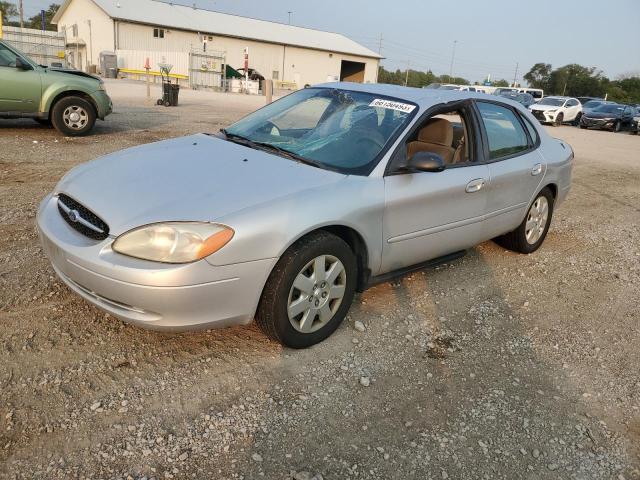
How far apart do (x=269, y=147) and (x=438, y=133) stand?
1.47 meters

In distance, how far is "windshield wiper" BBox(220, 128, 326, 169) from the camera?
3451 mm

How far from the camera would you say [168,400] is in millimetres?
2686

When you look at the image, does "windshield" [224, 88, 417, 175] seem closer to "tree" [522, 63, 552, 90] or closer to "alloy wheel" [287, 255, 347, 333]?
"alloy wheel" [287, 255, 347, 333]

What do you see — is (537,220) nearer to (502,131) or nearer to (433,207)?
(502,131)

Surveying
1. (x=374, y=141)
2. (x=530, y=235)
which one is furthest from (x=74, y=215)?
(x=530, y=235)

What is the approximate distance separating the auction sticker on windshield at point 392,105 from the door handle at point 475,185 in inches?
29.7

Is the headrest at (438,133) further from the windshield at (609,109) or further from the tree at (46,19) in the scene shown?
the tree at (46,19)

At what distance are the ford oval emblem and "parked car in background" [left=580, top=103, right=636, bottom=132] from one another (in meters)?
29.6

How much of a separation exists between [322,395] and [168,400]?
81cm

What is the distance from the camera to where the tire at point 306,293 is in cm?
294

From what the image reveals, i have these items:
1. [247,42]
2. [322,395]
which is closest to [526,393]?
[322,395]

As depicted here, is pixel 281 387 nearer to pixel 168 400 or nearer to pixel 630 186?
pixel 168 400

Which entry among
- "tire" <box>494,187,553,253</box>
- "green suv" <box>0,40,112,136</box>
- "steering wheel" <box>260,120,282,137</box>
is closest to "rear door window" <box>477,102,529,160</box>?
"tire" <box>494,187,553,253</box>

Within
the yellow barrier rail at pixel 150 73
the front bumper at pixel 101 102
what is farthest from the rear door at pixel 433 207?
the yellow barrier rail at pixel 150 73
